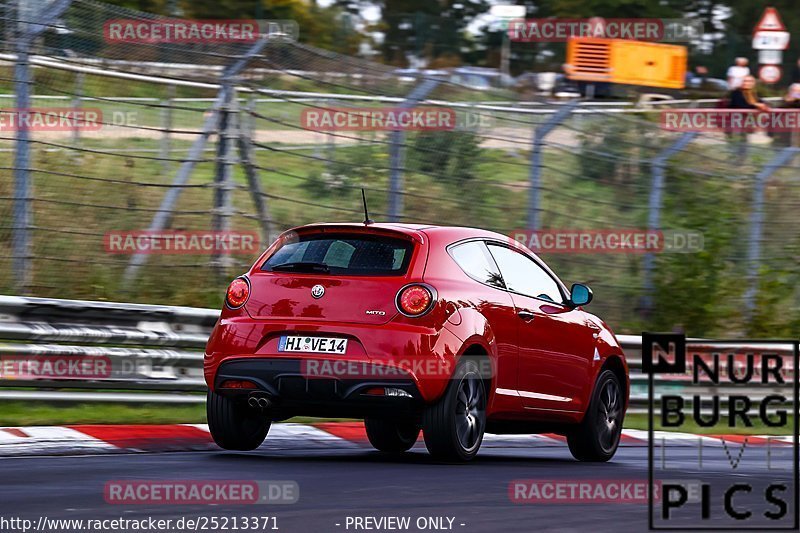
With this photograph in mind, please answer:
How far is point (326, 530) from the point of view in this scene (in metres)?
6.27

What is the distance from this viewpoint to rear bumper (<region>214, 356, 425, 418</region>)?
28.3ft

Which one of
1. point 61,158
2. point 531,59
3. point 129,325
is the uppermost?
point 61,158

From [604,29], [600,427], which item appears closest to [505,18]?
[604,29]

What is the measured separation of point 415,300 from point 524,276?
1438 mm

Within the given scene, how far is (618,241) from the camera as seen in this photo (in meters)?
16.7

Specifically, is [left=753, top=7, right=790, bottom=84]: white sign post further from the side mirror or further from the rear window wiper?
the rear window wiper

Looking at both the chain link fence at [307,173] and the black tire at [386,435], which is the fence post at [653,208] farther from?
the black tire at [386,435]

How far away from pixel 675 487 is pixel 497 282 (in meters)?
1.86

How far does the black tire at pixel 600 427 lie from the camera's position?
10.4m

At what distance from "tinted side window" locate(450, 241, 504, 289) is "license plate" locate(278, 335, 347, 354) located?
960 millimetres

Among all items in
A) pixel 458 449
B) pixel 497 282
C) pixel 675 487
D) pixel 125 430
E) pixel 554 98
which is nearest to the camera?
pixel 675 487

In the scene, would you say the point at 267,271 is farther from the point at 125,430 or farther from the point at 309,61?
the point at 309,61

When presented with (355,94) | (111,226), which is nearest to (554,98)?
(355,94)

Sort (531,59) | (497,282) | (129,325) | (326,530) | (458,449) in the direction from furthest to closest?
(531,59) < (129,325) < (497,282) < (458,449) < (326,530)
